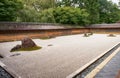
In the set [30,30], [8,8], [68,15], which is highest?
[8,8]

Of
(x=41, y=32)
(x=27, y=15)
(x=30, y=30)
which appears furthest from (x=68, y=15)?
(x=30, y=30)

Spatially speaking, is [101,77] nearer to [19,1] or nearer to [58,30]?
[19,1]

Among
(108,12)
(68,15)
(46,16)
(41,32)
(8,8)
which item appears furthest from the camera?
(108,12)

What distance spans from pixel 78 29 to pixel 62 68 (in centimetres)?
3467

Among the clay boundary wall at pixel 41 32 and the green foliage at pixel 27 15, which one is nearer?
the clay boundary wall at pixel 41 32

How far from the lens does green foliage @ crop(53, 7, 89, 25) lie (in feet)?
125

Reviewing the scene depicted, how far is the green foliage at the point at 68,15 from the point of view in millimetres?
38031

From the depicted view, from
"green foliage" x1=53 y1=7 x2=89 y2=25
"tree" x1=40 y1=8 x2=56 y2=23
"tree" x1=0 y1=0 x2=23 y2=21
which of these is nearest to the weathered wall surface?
"green foliage" x1=53 y1=7 x2=89 y2=25

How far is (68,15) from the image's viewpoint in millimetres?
38844

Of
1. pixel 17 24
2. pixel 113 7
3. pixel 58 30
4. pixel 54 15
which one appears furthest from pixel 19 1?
pixel 113 7

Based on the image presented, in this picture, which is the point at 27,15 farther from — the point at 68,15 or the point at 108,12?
the point at 108,12

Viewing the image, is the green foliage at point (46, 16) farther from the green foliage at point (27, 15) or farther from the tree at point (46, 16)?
the green foliage at point (27, 15)

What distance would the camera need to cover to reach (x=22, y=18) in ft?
103

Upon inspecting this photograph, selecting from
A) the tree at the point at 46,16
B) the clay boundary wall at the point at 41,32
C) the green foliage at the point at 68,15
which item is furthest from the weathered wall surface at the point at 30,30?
the tree at the point at 46,16
